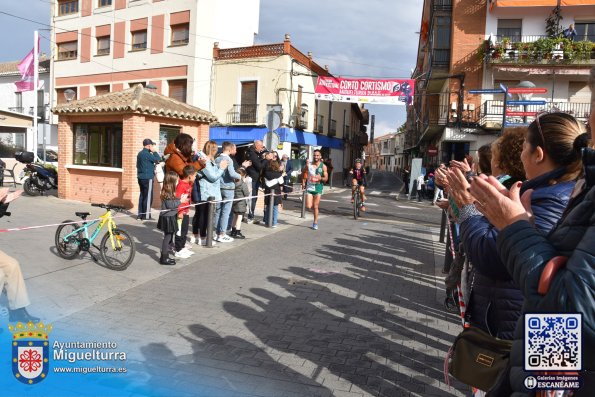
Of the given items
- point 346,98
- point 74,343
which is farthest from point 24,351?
point 346,98

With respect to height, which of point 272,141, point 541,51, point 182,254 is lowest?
point 182,254

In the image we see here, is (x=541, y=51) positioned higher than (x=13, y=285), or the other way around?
(x=541, y=51)

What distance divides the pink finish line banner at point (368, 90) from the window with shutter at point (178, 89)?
9.37 m

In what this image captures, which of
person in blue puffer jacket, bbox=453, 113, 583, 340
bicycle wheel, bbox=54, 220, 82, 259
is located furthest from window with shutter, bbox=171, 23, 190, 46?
person in blue puffer jacket, bbox=453, 113, 583, 340

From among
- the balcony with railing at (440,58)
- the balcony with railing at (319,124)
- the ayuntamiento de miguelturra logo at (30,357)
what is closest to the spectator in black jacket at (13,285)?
the ayuntamiento de miguelturra logo at (30,357)

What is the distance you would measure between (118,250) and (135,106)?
5964 mm

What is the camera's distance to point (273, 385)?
3367mm

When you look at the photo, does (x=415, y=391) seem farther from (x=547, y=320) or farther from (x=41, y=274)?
(x=41, y=274)

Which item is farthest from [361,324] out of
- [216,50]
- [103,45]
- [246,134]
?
[103,45]

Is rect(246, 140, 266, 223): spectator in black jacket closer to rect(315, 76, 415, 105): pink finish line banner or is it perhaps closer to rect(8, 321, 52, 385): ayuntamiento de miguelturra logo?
rect(8, 321, 52, 385): ayuntamiento de miguelturra logo

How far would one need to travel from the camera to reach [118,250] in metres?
6.34

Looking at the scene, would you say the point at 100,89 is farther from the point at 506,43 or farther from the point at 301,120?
the point at 506,43

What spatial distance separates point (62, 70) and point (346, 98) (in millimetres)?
22236

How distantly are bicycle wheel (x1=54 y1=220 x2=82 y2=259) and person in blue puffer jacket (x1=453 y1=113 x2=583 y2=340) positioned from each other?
19.1 feet
